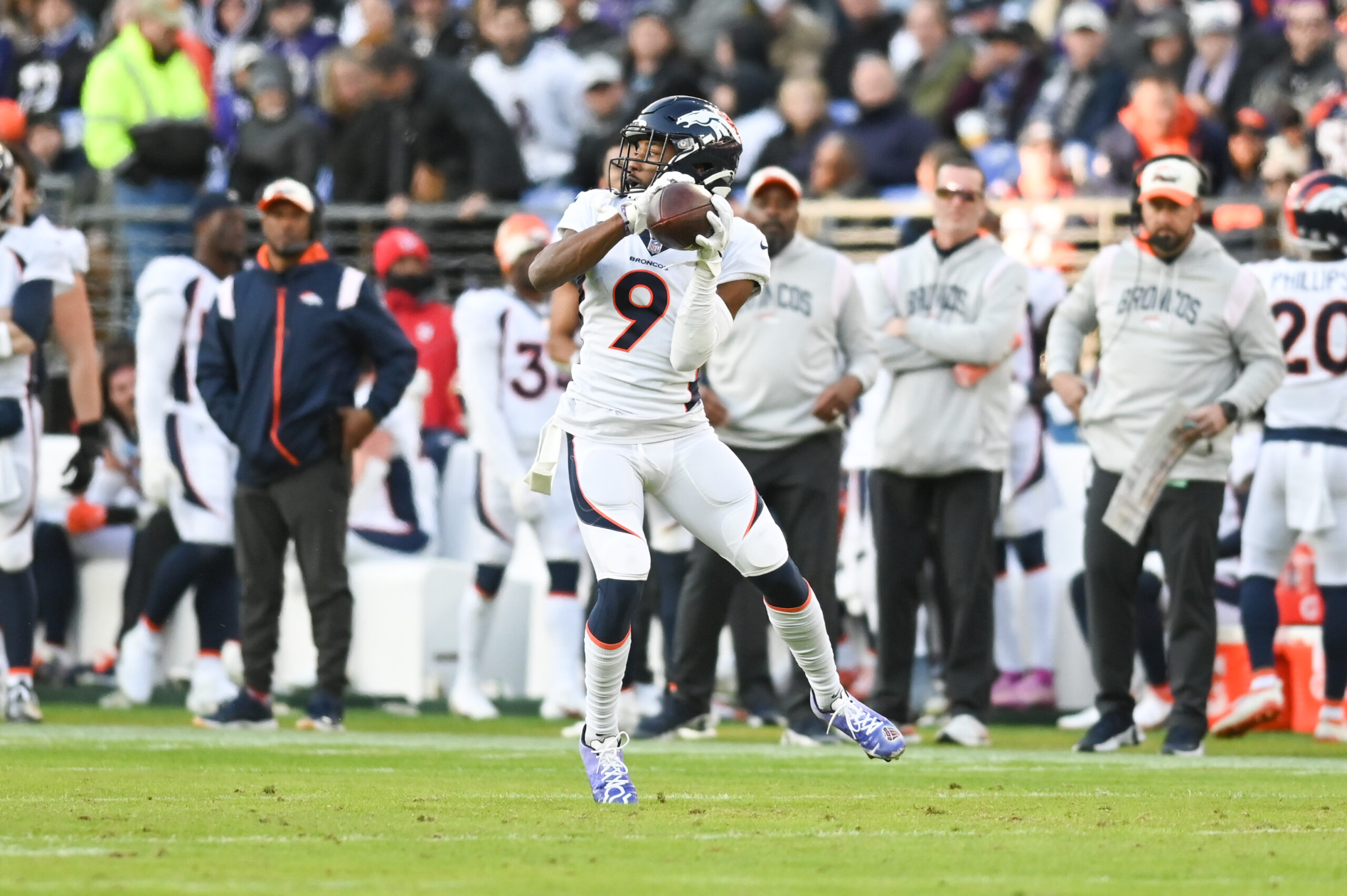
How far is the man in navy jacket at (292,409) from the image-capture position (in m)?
9.79

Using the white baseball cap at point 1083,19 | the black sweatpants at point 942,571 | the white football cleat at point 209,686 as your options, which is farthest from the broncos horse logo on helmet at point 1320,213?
the white baseball cap at point 1083,19

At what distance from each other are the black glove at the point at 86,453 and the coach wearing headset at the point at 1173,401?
4409 millimetres

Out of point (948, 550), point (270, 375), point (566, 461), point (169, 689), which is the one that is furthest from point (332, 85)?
point (566, 461)

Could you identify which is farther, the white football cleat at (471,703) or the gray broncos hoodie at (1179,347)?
the white football cleat at (471,703)

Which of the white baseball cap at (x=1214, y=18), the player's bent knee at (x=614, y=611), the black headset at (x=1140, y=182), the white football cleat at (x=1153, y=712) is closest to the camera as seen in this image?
the player's bent knee at (x=614, y=611)

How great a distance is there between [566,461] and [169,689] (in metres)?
6.96

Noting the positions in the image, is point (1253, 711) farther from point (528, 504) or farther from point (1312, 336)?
point (528, 504)

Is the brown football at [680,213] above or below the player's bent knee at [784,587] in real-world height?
above

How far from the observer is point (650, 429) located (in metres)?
6.78

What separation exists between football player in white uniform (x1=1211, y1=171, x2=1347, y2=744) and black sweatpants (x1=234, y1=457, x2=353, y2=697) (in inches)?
152

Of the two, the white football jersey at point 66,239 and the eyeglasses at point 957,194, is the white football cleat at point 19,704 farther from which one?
the eyeglasses at point 957,194

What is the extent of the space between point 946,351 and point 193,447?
3.99m

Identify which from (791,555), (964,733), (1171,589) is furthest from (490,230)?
(1171,589)

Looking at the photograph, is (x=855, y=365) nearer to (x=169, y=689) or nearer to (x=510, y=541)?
(x=510, y=541)
